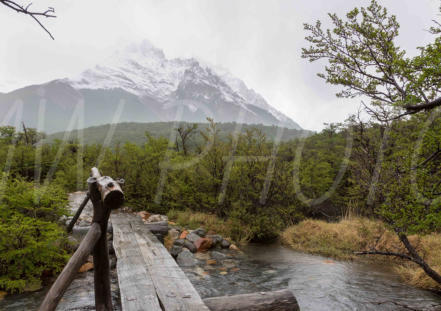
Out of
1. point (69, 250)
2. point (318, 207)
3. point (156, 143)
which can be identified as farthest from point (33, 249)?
point (318, 207)

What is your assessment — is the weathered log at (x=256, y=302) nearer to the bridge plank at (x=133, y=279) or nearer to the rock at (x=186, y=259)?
the bridge plank at (x=133, y=279)

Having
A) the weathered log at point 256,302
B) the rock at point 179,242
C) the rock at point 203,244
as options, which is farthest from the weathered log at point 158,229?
the weathered log at point 256,302

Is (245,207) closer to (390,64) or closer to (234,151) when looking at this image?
(234,151)

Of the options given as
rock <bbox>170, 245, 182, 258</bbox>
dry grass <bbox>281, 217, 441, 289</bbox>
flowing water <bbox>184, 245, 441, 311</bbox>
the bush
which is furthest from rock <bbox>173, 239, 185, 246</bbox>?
dry grass <bbox>281, 217, 441, 289</bbox>

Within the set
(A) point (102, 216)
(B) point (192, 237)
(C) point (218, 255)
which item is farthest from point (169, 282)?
(B) point (192, 237)

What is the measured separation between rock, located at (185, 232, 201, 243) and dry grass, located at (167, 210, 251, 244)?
1389 millimetres

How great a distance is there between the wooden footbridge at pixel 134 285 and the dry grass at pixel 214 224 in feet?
22.2

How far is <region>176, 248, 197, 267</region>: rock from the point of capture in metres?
8.13

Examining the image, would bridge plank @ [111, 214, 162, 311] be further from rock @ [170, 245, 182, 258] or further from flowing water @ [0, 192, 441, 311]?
rock @ [170, 245, 182, 258]

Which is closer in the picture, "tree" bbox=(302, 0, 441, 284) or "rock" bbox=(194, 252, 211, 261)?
"tree" bbox=(302, 0, 441, 284)

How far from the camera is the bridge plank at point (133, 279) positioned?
3.30 metres

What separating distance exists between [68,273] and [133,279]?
1821 millimetres

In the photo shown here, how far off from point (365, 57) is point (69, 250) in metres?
9.28

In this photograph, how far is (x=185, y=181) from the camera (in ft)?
44.8
